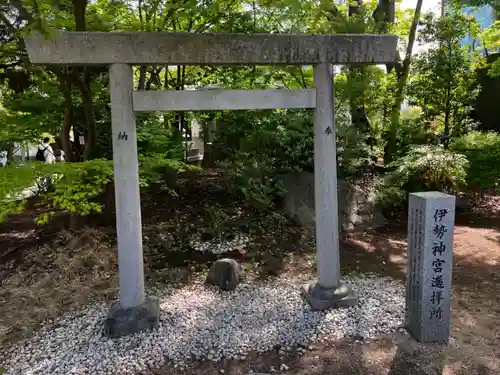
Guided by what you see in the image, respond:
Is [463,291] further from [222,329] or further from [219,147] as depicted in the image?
[219,147]

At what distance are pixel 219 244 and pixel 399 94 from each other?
6.47m

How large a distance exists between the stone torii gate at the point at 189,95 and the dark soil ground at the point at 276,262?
0.97 metres

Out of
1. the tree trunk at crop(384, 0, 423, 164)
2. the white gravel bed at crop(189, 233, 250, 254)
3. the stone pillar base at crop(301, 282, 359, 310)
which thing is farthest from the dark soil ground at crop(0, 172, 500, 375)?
the tree trunk at crop(384, 0, 423, 164)

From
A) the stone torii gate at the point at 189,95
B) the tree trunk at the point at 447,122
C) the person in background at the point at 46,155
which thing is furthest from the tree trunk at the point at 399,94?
the person in background at the point at 46,155

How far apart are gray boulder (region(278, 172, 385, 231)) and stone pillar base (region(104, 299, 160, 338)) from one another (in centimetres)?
413

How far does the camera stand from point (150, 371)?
148 inches

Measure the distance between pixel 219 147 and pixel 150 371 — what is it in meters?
5.64

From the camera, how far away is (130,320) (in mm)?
4332

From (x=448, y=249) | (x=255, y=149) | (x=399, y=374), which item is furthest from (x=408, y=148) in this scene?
(x=399, y=374)

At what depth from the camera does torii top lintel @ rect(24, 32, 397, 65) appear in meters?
3.83

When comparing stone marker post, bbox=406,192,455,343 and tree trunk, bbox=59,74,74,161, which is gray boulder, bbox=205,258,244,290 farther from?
tree trunk, bbox=59,74,74,161

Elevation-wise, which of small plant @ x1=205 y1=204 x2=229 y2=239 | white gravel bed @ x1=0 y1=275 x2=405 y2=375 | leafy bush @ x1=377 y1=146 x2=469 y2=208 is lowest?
white gravel bed @ x1=0 y1=275 x2=405 y2=375

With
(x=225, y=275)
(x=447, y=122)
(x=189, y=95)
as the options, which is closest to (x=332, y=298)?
(x=225, y=275)

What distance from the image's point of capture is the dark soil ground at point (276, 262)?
3830 millimetres
